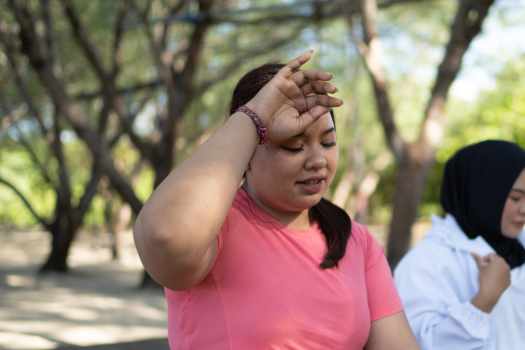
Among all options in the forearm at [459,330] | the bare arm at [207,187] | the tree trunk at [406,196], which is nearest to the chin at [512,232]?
the forearm at [459,330]

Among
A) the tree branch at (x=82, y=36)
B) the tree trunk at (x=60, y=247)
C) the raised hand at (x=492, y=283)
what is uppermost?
the tree branch at (x=82, y=36)

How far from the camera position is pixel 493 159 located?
2.75 m

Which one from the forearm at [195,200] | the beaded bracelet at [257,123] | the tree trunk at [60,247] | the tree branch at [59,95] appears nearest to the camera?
the forearm at [195,200]

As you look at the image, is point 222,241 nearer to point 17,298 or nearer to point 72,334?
point 72,334

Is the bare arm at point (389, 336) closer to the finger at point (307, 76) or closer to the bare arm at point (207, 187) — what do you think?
the bare arm at point (207, 187)

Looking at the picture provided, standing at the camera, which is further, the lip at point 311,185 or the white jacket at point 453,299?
the white jacket at point 453,299

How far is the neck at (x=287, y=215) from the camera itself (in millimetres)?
1694

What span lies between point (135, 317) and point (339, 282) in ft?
21.4

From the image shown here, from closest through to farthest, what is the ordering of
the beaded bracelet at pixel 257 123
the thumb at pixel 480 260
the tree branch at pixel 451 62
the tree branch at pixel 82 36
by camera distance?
1. the beaded bracelet at pixel 257 123
2. the thumb at pixel 480 260
3. the tree branch at pixel 451 62
4. the tree branch at pixel 82 36

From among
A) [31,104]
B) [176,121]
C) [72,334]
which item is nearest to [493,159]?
[72,334]

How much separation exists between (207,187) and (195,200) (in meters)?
0.03

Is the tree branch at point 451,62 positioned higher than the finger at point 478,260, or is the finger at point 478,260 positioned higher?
the tree branch at point 451,62

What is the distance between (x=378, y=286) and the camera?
173cm

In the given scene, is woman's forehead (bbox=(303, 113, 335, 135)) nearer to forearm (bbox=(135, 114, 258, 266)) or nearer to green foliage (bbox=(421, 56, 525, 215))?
forearm (bbox=(135, 114, 258, 266))
